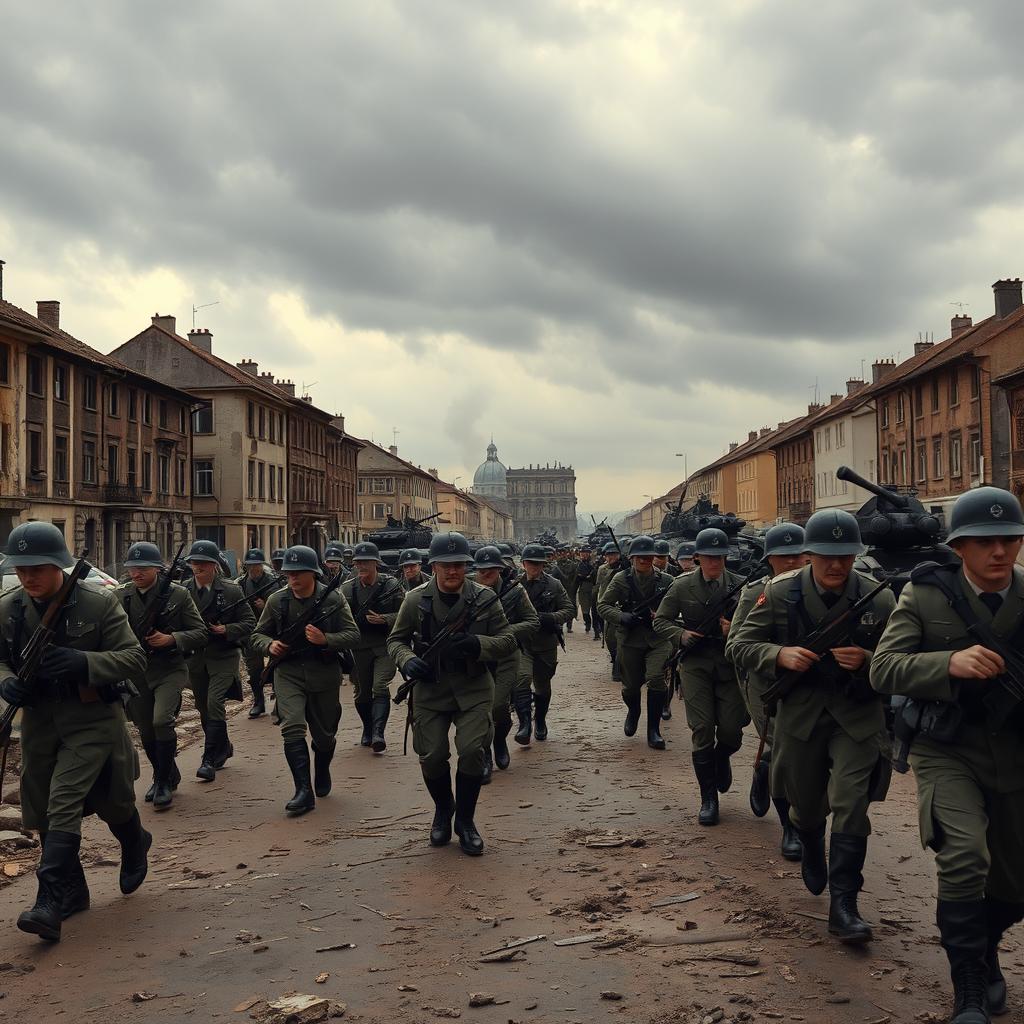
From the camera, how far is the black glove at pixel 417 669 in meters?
7.15

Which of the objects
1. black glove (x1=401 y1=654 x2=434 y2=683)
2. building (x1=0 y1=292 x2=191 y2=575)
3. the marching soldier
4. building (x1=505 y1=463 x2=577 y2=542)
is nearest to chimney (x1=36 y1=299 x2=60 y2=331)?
building (x1=0 y1=292 x2=191 y2=575)

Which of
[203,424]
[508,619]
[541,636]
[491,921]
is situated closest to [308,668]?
[508,619]

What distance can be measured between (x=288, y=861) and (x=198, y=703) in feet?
12.9

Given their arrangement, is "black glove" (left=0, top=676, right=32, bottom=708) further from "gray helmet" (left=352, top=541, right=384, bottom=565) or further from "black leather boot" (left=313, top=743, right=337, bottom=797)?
"gray helmet" (left=352, top=541, right=384, bottom=565)

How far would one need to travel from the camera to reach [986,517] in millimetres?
4461

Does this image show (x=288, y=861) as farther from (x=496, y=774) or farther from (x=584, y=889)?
(x=496, y=774)

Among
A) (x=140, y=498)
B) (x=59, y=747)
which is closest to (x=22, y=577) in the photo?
(x=59, y=747)

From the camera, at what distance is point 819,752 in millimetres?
5645

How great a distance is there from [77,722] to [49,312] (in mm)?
42868

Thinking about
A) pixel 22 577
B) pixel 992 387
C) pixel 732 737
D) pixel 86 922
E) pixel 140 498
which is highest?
pixel 992 387

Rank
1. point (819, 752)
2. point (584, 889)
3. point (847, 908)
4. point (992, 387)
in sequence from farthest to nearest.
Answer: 1. point (992, 387)
2. point (584, 889)
3. point (819, 752)
4. point (847, 908)

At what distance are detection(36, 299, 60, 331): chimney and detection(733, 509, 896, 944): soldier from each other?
4382 centimetres

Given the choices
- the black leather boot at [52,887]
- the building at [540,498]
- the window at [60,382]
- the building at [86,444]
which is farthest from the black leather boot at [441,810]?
the building at [540,498]

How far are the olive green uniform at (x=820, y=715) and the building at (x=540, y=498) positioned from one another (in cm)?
18957
